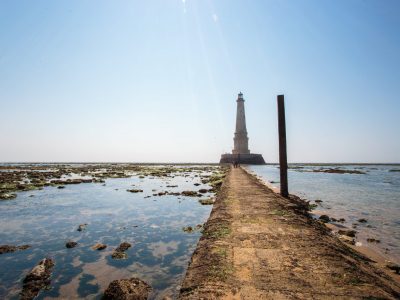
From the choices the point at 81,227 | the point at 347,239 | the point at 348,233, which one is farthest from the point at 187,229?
the point at 348,233

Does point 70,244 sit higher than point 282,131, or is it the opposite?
point 282,131

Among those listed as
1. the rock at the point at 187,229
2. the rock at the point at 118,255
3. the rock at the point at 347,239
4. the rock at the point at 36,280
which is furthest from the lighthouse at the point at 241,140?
the rock at the point at 36,280

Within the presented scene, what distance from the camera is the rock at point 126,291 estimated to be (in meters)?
4.24

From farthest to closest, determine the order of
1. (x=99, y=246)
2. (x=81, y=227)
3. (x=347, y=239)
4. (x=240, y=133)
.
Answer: (x=240, y=133) < (x=81, y=227) < (x=347, y=239) < (x=99, y=246)

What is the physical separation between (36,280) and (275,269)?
15.4 feet

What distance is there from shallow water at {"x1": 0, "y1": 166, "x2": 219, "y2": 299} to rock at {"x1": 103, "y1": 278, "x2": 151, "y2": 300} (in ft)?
0.85

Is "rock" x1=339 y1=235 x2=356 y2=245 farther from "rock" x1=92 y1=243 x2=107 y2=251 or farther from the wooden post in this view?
"rock" x1=92 y1=243 x2=107 y2=251

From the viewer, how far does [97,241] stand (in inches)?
→ 313

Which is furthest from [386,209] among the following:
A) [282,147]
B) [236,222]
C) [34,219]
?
[34,219]

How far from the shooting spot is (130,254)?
6801 millimetres

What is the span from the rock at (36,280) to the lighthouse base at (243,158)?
69803mm

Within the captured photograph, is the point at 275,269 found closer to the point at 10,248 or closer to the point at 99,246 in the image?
the point at 99,246

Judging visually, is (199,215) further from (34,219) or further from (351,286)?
(351,286)

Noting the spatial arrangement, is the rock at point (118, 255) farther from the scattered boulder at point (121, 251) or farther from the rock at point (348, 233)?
the rock at point (348, 233)
